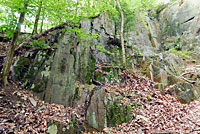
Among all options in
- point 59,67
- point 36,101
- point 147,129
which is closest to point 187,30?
point 147,129

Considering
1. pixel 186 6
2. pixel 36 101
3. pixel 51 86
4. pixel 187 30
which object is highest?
pixel 186 6

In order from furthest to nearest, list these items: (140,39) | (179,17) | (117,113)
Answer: (179,17)
(140,39)
(117,113)

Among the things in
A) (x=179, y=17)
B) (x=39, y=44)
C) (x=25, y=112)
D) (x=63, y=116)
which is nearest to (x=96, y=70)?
(x=63, y=116)

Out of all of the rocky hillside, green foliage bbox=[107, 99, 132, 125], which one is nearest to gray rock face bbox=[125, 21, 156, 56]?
the rocky hillside

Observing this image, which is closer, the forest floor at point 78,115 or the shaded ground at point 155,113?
the forest floor at point 78,115

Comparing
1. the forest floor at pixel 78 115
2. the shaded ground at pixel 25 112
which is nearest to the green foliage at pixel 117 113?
the forest floor at pixel 78 115

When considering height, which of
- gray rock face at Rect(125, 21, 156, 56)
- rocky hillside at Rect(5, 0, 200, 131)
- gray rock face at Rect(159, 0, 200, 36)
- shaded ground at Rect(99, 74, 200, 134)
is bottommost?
shaded ground at Rect(99, 74, 200, 134)

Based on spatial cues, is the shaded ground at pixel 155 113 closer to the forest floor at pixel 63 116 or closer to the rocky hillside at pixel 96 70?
the forest floor at pixel 63 116

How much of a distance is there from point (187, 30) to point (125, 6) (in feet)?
27.6

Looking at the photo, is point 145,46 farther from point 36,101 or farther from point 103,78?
point 36,101

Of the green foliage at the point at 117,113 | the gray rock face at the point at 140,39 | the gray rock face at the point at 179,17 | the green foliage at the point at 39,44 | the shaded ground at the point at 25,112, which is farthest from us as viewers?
the gray rock face at the point at 179,17

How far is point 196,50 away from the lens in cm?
1155

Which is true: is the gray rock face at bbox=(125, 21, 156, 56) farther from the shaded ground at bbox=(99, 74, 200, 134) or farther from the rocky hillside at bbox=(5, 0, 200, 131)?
the shaded ground at bbox=(99, 74, 200, 134)

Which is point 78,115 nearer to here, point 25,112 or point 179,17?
point 25,112
